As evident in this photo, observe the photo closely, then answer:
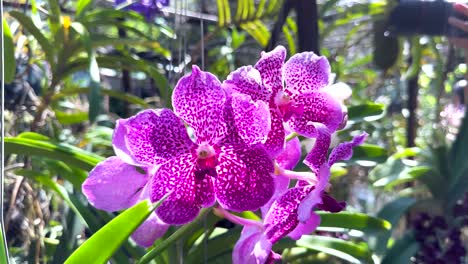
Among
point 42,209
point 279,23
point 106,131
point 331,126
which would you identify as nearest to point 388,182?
point 279,23

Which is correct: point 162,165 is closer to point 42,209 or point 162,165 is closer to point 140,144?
point 140,144

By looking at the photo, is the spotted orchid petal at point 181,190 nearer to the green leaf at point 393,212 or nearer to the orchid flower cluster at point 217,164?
the orchid flower cluster at point 217,164

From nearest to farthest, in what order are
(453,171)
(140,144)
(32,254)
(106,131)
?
(140,144)
(32,254)
(106,131)
(453,171)

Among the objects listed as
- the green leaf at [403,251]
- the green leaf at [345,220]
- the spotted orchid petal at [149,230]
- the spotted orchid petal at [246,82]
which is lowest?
the green leaf at [403,251]

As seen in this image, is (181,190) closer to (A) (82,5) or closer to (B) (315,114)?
(B) (315,114)

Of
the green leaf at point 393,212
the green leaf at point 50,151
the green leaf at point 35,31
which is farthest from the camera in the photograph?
the green leaf at point 393,212

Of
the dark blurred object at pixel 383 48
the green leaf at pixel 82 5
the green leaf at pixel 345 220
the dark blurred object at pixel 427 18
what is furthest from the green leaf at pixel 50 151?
the dark blurred object at pixel 383 48
